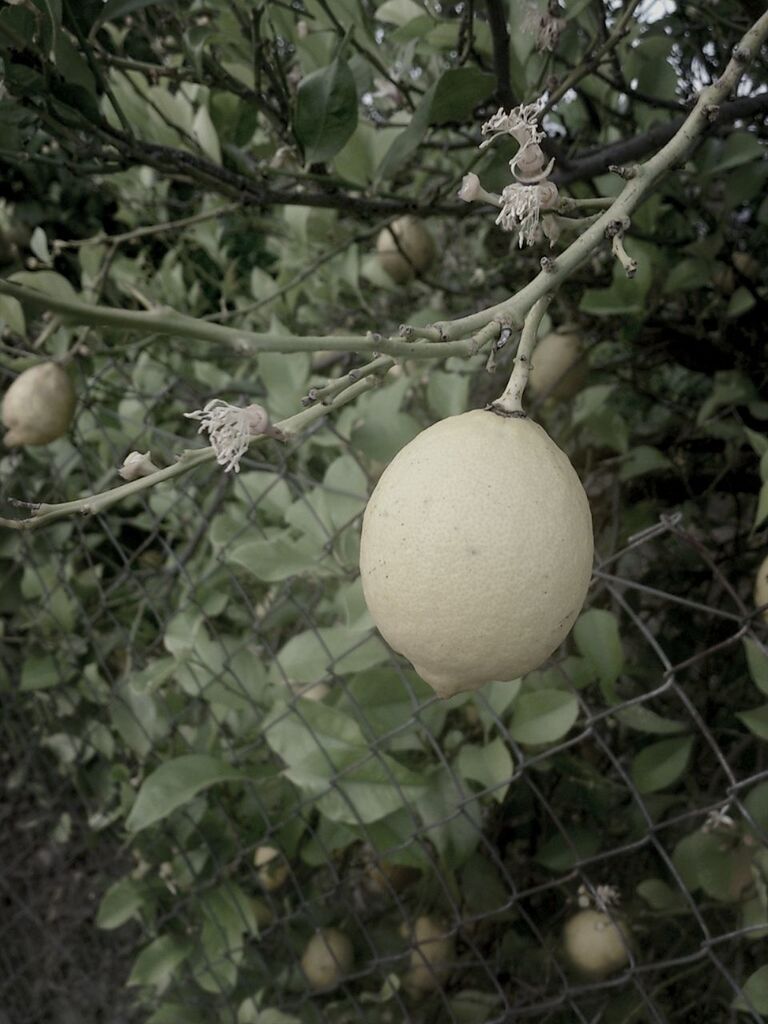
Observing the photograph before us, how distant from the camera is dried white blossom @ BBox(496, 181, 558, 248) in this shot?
42 cm

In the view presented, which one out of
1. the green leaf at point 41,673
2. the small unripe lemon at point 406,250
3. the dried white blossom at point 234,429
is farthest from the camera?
the green leaf at point 41,673

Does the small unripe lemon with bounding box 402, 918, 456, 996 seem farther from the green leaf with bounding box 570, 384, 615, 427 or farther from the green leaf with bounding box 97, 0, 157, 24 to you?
the green leaf with bounding box 97, 0, 157, 24

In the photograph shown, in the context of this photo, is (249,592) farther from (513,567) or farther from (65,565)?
(513,567)

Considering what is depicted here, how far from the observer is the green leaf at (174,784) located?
103 centimetres

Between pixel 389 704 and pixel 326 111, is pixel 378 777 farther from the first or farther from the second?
pixel 326 111

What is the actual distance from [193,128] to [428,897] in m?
1.12

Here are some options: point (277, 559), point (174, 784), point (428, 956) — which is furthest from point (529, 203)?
point (428, 956)

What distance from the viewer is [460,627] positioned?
1.52 ft

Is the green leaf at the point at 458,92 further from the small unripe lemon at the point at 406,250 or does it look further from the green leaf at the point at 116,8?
the small unripe lemon at the point at 406,250

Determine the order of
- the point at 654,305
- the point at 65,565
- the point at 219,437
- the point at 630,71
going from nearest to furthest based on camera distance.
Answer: the point at 219,437 < the point at 630,71 < the point at 654,305 < the point at 65,565

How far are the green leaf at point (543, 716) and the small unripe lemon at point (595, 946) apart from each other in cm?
30

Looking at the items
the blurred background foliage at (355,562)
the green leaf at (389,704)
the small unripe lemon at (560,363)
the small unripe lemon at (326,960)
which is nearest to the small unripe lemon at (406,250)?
the blurred background foliage at (355,562)

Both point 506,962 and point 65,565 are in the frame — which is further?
point 65,565

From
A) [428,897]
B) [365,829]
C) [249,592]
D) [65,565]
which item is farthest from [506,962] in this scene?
[65,565]
